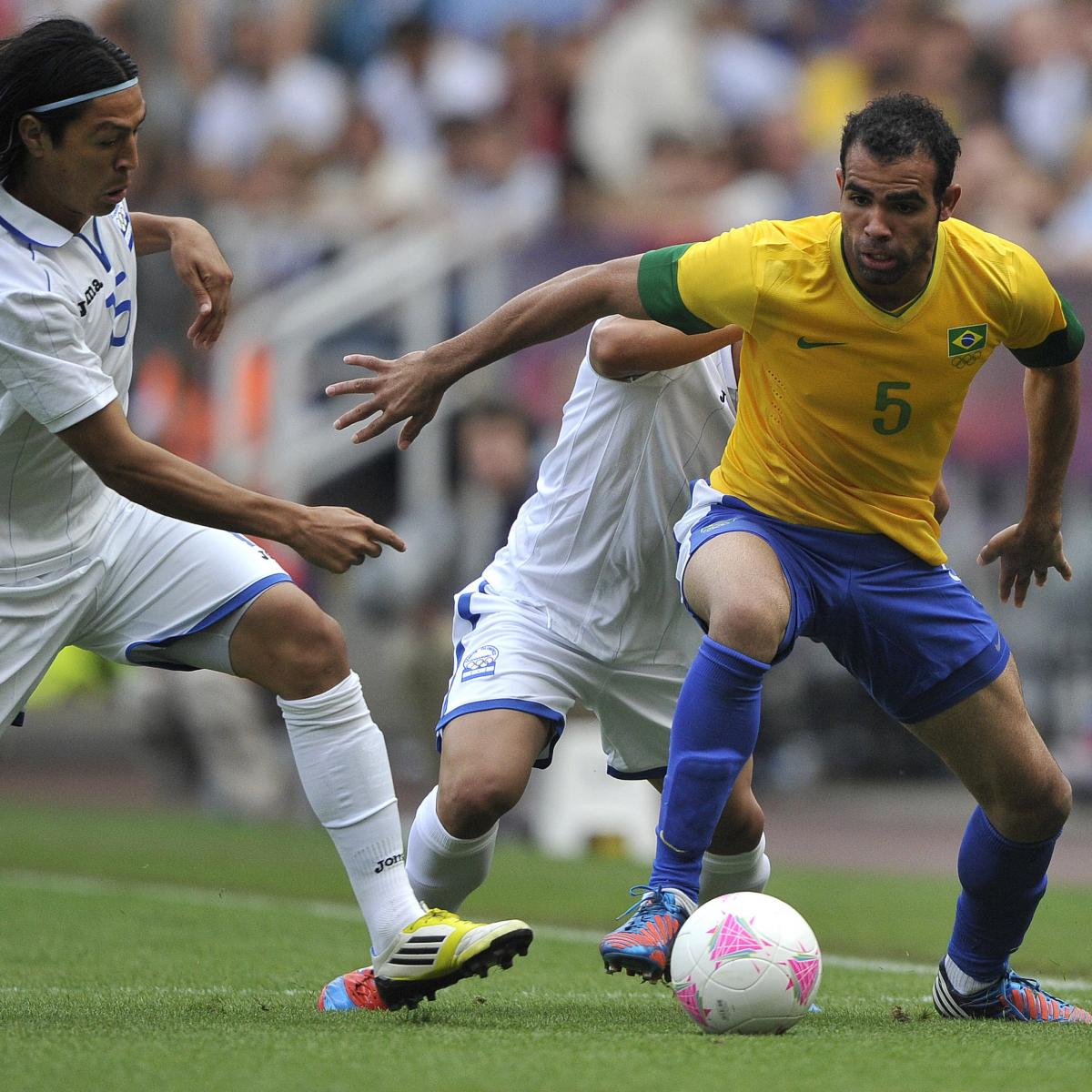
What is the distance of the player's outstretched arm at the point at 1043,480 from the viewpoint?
503cm

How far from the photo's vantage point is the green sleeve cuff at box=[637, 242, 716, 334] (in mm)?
4590

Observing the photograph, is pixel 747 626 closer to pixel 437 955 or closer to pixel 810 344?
pixel 810 344

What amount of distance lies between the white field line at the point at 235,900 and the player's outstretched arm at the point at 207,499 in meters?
3.11

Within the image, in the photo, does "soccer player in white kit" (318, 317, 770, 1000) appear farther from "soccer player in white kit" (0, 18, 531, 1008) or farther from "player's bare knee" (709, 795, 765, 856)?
"soccer player in white kit" (0, 18, 531, 1008)

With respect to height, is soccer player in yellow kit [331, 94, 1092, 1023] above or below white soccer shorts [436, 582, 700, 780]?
above

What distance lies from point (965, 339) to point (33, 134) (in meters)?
2.36

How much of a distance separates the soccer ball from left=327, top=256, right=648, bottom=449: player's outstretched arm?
1.42 m

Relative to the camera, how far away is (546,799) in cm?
1177

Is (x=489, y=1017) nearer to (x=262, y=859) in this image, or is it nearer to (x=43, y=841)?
(x=262, y=859)

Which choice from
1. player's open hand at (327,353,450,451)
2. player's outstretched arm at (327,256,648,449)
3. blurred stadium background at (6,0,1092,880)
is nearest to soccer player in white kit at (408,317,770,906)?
player's outstretched arm at (327,256,648,449)

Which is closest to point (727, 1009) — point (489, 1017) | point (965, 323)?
point (489, 1017)

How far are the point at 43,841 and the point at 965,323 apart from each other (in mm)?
7908

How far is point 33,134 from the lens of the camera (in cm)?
443

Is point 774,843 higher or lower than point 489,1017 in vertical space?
lower
